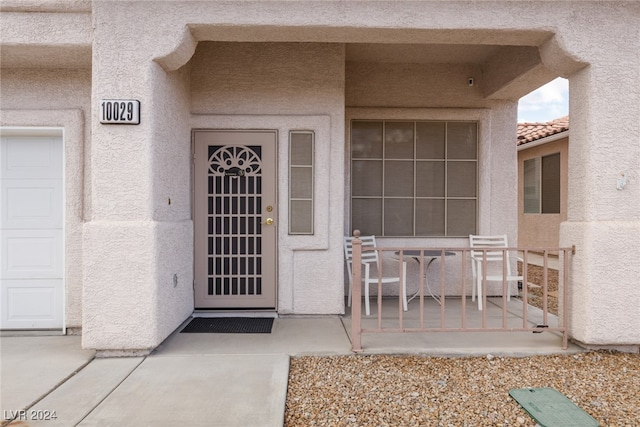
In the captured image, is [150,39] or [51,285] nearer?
[150,39]

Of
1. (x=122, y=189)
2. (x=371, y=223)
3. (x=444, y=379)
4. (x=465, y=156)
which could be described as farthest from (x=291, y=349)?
(x=465, y=156)

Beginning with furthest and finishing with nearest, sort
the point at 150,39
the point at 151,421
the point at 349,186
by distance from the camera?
the point at 349,186
the point at 150,39
the point at 151,421

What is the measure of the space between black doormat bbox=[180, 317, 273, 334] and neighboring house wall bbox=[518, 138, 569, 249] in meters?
8.30

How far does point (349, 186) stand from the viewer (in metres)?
6.28

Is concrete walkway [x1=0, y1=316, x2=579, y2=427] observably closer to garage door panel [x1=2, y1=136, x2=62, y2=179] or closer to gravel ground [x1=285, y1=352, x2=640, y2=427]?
gravel ground [x1=285, y1=352, x2=640, y2=427]

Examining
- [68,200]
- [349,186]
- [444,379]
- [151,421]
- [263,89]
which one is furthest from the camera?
[349,186]

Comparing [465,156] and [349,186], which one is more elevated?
[465,156]

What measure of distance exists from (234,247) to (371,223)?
2.13 meters

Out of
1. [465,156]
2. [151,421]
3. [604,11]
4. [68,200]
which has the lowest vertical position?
[151,421]

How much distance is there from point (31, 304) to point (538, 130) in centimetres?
1270

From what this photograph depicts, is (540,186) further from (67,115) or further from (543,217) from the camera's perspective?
Answer: (67,115)

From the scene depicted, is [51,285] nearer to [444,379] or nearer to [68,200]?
[68,200]

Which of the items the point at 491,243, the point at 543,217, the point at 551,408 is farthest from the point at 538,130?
the point at 551,408

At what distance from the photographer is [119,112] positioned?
3.82m
